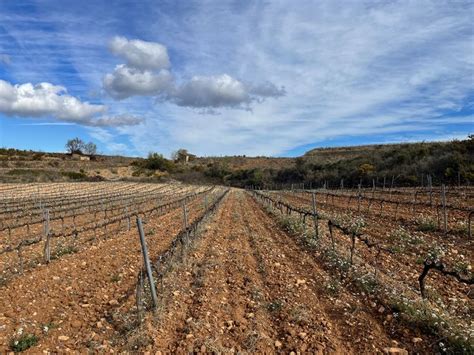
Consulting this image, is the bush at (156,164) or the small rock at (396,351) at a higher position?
the bush at (156,164)

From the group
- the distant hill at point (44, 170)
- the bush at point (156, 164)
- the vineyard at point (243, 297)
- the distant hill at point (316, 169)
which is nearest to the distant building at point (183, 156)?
the distant hill at point (316, 169)

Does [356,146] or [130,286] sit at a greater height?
[356,146]

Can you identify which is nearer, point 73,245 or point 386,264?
point 386,264

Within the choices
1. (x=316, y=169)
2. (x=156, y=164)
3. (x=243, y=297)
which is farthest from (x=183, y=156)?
(x=243, y=297)

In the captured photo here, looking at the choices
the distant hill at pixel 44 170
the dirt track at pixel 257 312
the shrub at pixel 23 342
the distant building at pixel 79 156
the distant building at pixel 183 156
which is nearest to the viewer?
the shrub at pixel 23 342

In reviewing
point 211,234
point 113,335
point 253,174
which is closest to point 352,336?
point 113,335

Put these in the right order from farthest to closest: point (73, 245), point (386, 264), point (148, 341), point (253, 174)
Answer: point (253, 174) → point (73, 245) → point (386, 264) → point (148, 341)

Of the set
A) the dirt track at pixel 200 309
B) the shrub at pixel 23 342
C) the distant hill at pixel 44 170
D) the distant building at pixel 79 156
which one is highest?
the distant building at pixel 79 156

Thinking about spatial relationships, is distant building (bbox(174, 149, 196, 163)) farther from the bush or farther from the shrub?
the shrub

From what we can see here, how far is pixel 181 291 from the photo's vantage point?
7.41m

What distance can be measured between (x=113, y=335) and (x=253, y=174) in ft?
264

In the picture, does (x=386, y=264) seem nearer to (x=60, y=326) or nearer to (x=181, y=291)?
(x=181, y=291)

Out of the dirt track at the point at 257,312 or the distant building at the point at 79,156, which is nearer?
the dirt track at the point at 257,312

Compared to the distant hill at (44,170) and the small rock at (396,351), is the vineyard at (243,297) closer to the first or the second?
the small rock at (396,351)
